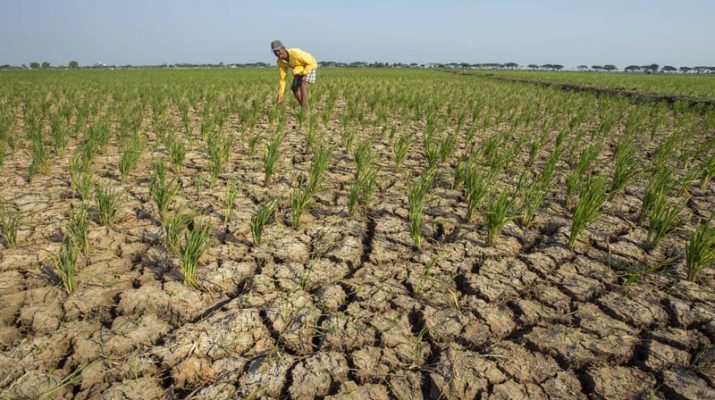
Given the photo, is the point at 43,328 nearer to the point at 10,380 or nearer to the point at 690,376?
the point at 10,380

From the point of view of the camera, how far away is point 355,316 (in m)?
1.70

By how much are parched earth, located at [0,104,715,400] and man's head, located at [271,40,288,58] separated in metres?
3.51

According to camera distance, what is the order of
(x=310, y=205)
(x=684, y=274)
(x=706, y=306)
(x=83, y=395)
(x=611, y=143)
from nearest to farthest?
1. (x=83, y=395)
2. (x=706, y=306)
3. (x=684, y=274)
4. (x=310, y=205)
5. (x=611, y=143)

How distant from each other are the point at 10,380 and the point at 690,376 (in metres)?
2.40

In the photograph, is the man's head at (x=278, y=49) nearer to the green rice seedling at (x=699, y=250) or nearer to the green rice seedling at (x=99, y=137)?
the green rice seedling at (x=99, y=137)

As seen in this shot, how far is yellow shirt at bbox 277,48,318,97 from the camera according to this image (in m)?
5.61

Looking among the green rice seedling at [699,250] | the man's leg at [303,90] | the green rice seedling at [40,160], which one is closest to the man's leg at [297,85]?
the man's leg at [303,90]

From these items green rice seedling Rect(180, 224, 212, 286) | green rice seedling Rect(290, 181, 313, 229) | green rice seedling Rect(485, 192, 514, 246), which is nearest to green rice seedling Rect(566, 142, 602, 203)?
green rice seedling Rect(485, 192, 514, 246)

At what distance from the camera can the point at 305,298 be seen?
5.92ft

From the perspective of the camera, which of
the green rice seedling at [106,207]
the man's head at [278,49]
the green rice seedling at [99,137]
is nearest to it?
the green rice seedling at [106,207]

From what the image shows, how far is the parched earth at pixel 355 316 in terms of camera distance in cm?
137

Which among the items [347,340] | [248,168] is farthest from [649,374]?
[248,168]

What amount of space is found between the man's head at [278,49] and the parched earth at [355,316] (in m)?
3.51

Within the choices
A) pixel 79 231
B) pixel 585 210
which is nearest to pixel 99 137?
pixel 79 231
